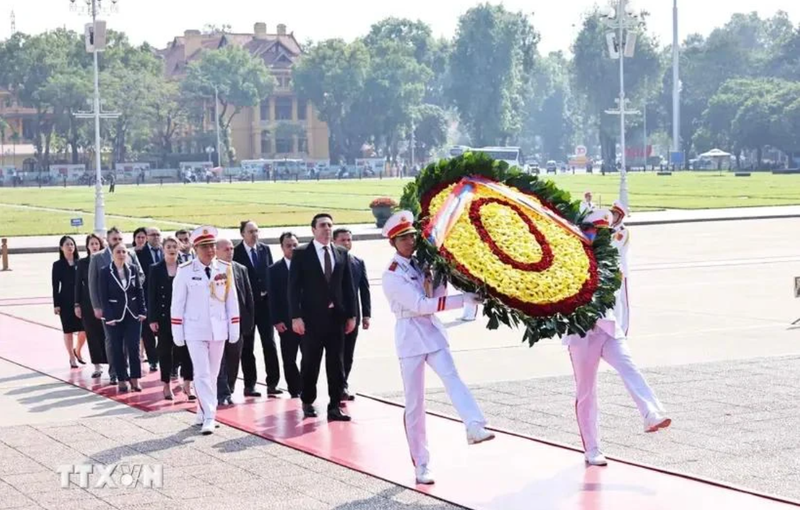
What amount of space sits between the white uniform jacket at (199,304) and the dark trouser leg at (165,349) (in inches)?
59.4

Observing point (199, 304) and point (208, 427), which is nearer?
point (208, 427)

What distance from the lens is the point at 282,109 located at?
141 m

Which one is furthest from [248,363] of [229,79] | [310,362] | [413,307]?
[229,79]

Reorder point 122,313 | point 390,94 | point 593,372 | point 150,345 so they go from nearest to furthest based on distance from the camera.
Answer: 1. point 593,372
2. point 122,313
3. point 150,345
4. point 390,94

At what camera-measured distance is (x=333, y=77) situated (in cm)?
13200

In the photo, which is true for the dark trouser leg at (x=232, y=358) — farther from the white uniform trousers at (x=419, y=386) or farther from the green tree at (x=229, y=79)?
the green tree at (x=229, y=79)

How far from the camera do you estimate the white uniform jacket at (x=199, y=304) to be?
1130cm

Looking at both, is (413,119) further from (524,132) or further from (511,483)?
(511,483)

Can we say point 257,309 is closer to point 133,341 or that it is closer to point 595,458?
point 133,341

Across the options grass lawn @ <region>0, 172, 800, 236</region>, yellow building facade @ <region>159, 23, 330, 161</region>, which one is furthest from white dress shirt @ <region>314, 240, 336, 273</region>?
yellow building facade @ <region>159, 23, 330, 161</region>

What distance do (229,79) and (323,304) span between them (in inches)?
4655

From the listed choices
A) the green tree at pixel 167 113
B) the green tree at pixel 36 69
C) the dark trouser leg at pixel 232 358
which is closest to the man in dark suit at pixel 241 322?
the dark trouser leg at pixel 232 358

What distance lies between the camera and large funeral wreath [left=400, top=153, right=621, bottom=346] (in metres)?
8.56

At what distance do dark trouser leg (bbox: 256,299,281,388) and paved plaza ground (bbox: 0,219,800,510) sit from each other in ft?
2.64
